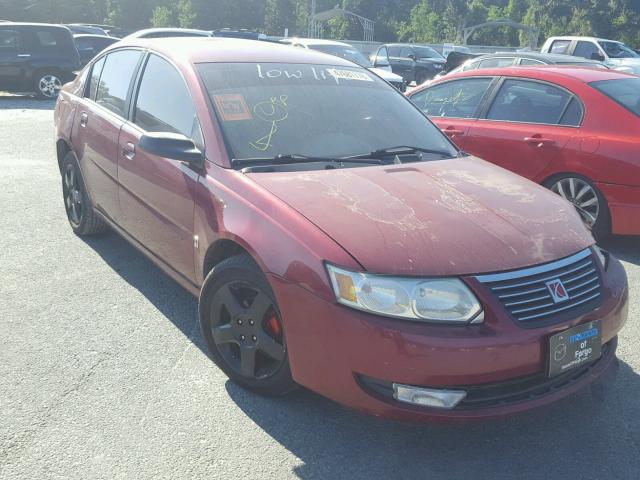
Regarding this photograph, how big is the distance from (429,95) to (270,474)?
16.9 feet

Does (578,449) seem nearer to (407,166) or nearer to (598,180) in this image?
(407,166)

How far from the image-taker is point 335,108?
12.6ft

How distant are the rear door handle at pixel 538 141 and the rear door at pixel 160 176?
3200 mm

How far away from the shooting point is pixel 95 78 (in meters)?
5.11

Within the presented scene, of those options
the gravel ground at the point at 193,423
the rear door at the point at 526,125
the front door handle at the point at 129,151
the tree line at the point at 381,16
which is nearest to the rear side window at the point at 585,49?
the rear door at the point at 526,125

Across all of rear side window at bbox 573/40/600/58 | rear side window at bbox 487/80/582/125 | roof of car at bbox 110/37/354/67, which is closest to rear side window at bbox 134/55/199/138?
roof of car at bbox 110/37/354/67

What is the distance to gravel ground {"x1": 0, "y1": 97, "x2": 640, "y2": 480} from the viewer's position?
8.77 ft

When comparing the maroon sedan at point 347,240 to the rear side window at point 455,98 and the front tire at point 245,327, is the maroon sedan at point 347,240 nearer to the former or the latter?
the front tire at point 245,327

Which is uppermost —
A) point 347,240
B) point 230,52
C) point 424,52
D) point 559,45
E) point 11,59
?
point 230,52

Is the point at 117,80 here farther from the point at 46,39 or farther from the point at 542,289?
the point at 46,39

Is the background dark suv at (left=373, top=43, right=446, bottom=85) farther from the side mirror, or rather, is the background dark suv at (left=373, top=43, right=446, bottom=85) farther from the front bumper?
the front bumper

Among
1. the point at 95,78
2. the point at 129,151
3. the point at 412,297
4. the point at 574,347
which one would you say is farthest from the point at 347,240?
the point at 95,78

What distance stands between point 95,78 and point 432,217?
3347 millimetres

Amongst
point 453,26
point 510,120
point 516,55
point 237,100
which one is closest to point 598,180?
point 510,120
